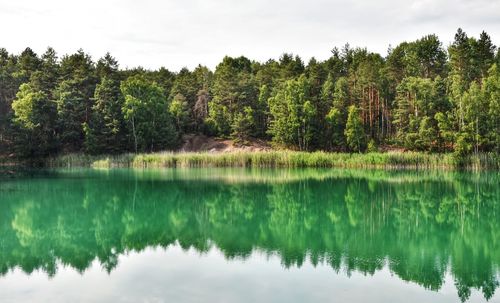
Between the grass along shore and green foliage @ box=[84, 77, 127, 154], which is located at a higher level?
green foliage @ box=[84, 77, 127, 154]

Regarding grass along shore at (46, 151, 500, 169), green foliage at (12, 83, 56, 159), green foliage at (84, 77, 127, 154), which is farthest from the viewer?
green foliage at (84, 77, 127, 154)

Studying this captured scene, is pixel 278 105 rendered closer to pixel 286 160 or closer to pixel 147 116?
pixel 286 160

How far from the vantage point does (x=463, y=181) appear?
3162 cm

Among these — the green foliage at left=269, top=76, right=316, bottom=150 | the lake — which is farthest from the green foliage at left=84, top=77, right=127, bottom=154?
the lake

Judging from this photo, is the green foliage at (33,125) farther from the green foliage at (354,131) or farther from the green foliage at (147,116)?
the green foliage at (354,131)

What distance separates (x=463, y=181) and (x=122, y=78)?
40.7 metres

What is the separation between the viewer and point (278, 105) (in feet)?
185

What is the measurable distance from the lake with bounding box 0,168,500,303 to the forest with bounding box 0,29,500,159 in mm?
20966

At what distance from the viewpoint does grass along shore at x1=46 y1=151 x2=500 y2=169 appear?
138 ft

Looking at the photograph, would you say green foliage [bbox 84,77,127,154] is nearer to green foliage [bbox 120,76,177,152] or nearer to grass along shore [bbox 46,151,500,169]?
green foliage [bbox 120,76,177,152]

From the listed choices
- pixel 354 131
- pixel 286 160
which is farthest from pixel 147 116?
pixel 354 131

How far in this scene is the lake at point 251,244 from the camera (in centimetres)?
1041

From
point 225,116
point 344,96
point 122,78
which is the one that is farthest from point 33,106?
point 344,96

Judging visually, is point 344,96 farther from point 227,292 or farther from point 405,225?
point 227,292
